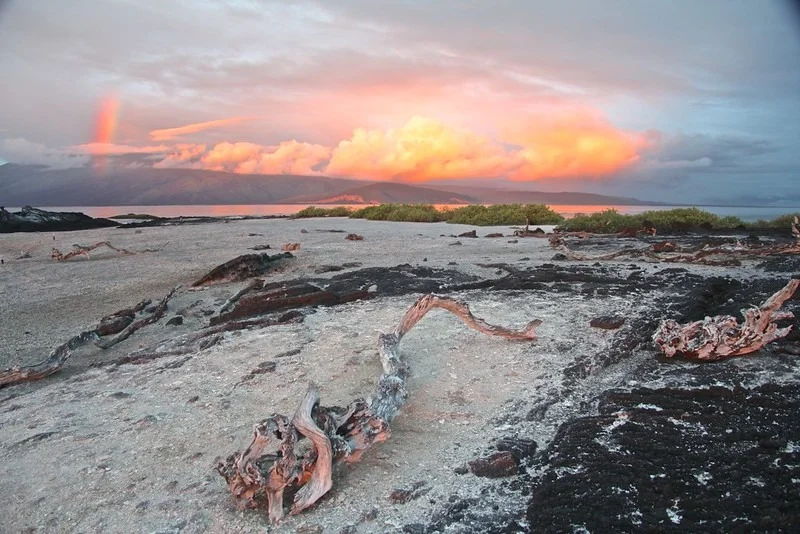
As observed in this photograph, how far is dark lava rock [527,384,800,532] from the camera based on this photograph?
101 inches

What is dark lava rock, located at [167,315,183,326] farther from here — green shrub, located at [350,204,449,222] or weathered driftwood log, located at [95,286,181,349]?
green shrub, located at [350,204,449,222]

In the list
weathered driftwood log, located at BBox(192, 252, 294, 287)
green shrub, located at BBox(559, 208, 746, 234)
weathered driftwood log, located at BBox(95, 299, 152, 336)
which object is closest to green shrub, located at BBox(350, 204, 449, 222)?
green shrub, located at BBox(559, 208, 746, 234)

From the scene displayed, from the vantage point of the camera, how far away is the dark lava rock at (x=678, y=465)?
2559 mm

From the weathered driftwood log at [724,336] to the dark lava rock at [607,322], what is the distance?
819 millimetres

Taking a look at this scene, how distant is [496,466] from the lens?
121 inches

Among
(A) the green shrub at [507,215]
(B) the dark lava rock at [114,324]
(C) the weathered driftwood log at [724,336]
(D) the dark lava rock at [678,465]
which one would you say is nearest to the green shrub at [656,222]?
(A) the green shrub at [507,215]

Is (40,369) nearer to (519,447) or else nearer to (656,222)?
(519,447)

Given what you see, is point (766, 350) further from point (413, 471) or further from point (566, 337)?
point (413, 471)

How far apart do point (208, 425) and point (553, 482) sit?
2.34 meters

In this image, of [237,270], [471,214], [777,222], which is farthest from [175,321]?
[471,214]

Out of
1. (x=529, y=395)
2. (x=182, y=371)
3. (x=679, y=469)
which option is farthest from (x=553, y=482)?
(x=182, y=371)

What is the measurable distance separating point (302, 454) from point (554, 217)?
25.5 m

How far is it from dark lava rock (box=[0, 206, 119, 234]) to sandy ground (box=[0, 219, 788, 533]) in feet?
64.3

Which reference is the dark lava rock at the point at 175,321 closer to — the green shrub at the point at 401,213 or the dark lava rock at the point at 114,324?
the dark lava rock at the point at 114,324
